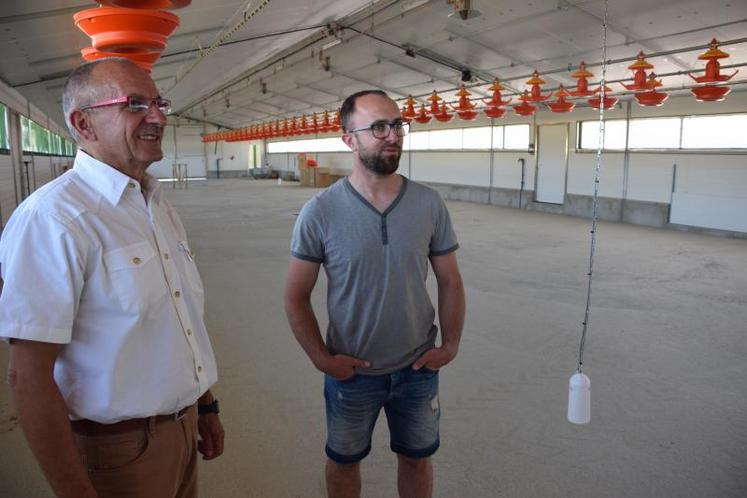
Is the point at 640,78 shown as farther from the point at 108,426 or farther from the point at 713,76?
the point at 108,426

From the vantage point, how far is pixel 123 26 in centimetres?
213

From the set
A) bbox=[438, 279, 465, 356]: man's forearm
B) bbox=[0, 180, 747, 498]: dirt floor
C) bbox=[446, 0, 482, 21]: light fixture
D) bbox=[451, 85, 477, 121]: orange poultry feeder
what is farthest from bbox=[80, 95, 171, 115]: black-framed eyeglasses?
bbox=[451, 85, 477, 121]: orange poultry feeder

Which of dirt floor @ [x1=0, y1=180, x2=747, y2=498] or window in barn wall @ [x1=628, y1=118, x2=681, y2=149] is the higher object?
window in barn wall @ [x1=628, y1=118, x2=681, y2=149]

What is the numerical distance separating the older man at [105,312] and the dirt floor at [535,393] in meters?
1.47

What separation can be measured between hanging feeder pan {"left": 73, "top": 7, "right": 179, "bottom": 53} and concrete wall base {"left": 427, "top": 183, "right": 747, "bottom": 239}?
1312 centimetres

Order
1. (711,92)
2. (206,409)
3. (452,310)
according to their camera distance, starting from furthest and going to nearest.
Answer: (711,92) < (452,310) < (206,409)

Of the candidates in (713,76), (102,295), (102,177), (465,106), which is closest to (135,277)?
(102,295)

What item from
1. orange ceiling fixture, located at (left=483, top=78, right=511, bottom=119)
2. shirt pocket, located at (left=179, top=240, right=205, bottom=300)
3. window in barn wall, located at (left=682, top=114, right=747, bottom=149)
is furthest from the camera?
window in barn wall, located at (left=682, top=114, right=747, bottom=149)

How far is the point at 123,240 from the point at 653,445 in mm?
3183

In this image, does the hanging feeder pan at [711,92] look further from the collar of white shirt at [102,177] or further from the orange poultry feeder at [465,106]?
the collar of white shirt at [102,177]

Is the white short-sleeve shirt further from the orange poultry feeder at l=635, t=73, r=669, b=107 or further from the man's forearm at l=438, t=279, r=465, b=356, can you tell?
the orange poultry feeder at l=635, t=73, r=669, b=107

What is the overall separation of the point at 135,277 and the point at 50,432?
0.42 meters

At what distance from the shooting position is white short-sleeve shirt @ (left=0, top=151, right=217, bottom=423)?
1270 mm

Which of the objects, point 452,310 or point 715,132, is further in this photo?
point 715,132
